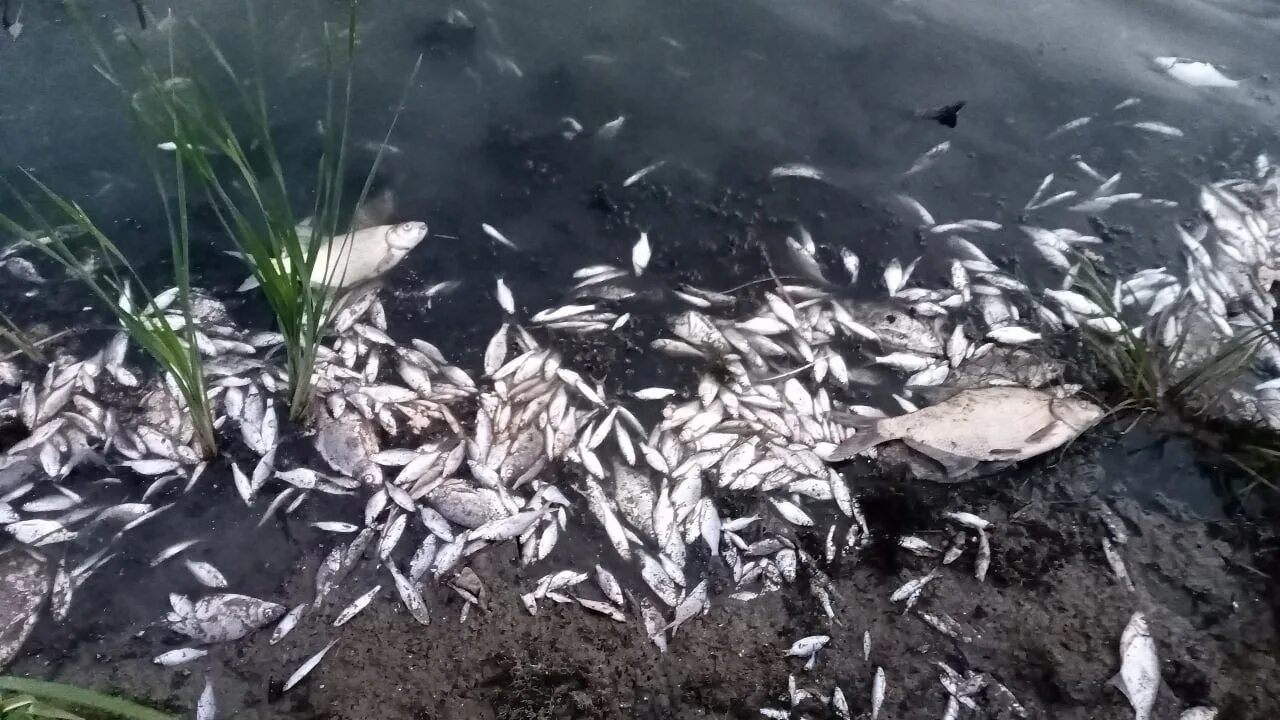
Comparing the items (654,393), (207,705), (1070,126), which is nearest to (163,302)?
(207,705)

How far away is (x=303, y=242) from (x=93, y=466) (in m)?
0.98

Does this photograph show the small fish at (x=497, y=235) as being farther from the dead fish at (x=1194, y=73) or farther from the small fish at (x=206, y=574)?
the dead fish at (x=1194, y=73)

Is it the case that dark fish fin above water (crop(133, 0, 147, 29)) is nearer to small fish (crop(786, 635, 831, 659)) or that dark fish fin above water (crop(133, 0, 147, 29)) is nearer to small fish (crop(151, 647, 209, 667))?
small fish (crop(151, 647, 209, 667))

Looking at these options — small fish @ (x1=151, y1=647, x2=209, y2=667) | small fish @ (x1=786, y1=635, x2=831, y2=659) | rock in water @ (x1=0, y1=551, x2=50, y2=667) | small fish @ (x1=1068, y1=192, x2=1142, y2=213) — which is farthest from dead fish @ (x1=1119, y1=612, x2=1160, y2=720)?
rock in water @ (x1=0, y1=551, x2=50, y2=667)

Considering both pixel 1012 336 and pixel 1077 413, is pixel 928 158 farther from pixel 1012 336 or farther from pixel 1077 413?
pixel 1077 413

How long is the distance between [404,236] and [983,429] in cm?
218

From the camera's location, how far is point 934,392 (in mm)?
2545

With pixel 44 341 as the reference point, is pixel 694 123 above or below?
above

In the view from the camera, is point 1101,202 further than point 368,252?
Yes

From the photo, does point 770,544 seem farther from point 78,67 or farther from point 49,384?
point 78,67

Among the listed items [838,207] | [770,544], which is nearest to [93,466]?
[770,544]

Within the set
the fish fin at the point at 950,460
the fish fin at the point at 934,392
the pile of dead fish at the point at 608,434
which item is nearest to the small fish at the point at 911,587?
the pile of dead fish at the point at 608,434

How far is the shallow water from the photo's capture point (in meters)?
2.84

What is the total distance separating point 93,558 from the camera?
83.8 inches
